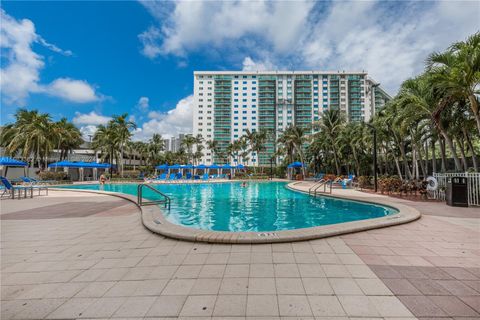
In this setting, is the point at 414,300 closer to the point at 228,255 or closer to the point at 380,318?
the point at 380,318

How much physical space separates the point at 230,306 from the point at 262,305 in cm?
33

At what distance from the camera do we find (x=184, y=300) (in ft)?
7.63

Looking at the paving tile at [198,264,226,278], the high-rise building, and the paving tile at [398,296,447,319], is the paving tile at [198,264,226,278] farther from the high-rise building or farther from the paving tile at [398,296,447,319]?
the high-rise building

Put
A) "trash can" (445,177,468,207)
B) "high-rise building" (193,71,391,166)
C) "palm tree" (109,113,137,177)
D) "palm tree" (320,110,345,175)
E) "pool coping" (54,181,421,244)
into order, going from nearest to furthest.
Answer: "pool coping" (54,181,421,244)
"trash can" (445,177,468,207)
"palm tree" (320,110,345,175)
"palm tree" (109,113,137,177)
"high-rise building" (193,71,391,166)

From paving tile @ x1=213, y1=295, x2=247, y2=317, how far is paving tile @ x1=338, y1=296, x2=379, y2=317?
103cm

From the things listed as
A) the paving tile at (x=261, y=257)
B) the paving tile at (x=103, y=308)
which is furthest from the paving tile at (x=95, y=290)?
the paving tile at (x=261, y=257)

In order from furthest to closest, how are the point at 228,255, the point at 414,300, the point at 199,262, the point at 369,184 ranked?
the point at 369,184 → the point at 228,255 → the point at 199,262 → the point at 414,300

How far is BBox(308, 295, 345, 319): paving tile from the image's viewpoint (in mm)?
2075

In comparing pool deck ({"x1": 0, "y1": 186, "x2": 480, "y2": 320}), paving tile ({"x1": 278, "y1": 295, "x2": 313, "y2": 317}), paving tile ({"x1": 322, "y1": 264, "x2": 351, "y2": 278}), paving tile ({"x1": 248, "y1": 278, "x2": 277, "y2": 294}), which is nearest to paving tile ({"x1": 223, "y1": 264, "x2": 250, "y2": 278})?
pool deck ({"x1": 0, "y1": 186, "x2": 480, "y2": 320})

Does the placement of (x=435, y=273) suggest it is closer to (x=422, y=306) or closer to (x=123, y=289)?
(x=422, y=306)

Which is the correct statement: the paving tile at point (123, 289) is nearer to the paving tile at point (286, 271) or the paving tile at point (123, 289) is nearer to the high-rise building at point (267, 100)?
the paving tile at point (286, 271)

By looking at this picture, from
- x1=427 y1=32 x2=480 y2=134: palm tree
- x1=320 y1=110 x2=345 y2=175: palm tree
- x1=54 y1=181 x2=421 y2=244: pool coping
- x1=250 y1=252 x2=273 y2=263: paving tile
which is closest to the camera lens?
x1=250 y1=252 x2=273 y2=263: paving tile

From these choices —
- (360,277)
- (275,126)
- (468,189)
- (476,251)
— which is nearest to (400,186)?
(468,189)

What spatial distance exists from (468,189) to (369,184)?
8924 mm
